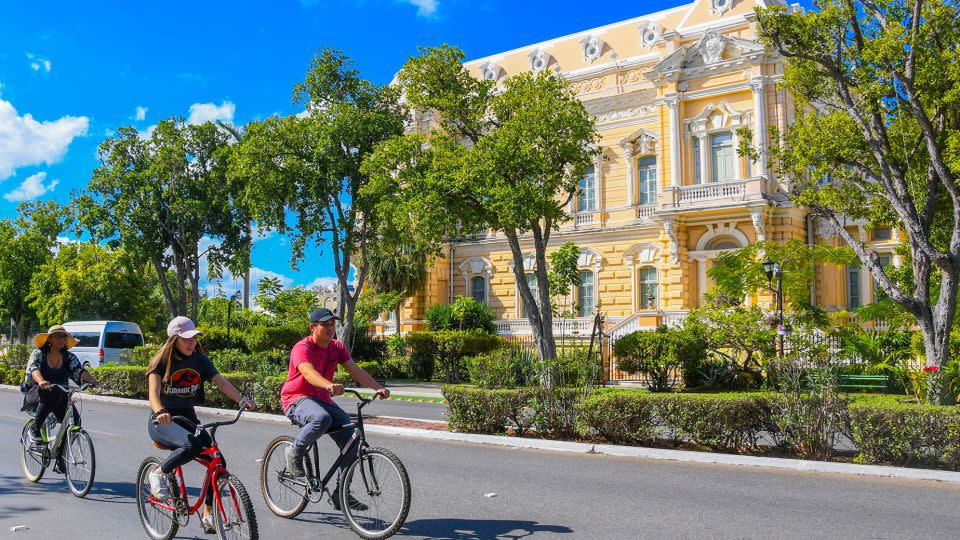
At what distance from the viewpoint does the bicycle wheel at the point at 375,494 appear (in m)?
5.99

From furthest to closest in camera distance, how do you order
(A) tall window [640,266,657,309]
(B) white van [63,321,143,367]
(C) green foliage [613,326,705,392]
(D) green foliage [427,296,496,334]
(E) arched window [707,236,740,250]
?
(D) green foliage [427,296,496,334] → (A) tall window [640,266,657,309] → (E) arched window [707,236,740,250] → (B) white van [63,321,143,367] → (C) green foliage [613,326,705,392]

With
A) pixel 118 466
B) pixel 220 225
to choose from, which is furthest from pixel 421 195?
pixel 220 225

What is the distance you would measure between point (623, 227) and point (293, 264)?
13687mm

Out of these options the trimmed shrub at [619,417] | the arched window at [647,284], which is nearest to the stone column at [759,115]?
the arched window at [647,284]

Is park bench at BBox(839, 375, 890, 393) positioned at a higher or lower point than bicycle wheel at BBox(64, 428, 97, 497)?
higher

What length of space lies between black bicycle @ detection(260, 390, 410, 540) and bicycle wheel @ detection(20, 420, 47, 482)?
367 centimetres

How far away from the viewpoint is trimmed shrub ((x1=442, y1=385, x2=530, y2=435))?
12.1 meters

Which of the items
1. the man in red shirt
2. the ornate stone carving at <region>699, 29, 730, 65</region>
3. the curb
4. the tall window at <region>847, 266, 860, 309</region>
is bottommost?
the curb

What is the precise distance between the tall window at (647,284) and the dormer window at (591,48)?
10.0 metres

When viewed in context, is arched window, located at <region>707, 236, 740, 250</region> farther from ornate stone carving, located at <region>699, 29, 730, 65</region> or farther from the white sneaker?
the white sneaker

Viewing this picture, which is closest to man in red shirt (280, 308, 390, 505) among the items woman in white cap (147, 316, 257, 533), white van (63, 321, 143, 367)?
woman in white cap (147, 316, 257, 533)

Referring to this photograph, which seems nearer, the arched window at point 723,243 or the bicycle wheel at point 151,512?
the bicycle wheel at point 151,512

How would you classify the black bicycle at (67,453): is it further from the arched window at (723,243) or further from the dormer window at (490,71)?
the dormer window at (490,71)

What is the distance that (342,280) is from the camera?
2817cm
